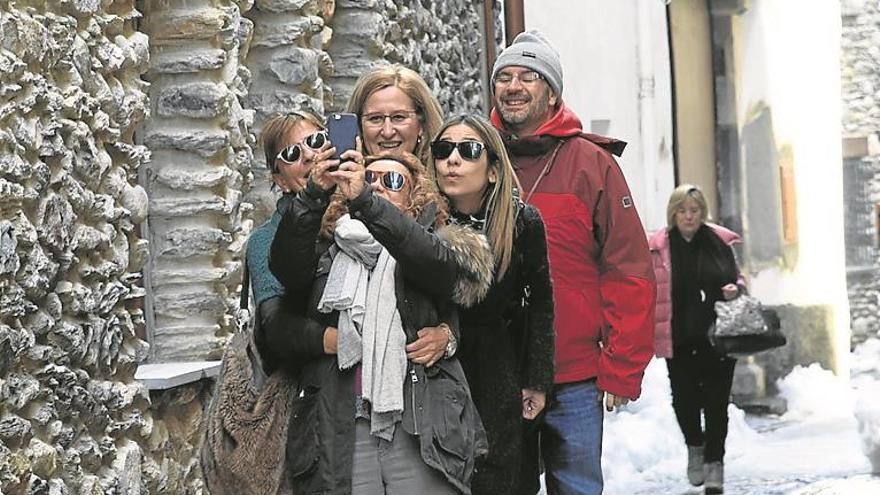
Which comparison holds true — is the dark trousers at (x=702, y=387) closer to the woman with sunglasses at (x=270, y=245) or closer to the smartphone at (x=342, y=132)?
the woman with sunglasses at (x=270, y=245)

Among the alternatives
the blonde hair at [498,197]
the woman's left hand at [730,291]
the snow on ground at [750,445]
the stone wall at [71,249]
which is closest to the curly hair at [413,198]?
the blonde hair at [498,197]

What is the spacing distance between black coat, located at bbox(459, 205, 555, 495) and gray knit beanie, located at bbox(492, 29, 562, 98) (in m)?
0.80

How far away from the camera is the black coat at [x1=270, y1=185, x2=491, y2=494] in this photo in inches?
167

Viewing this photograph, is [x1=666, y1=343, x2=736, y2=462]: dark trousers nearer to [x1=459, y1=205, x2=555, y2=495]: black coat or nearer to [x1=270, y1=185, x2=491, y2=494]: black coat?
[x1=459, y1=205, x2=555, y2=495]: black coat

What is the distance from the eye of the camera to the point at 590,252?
18.3 ft

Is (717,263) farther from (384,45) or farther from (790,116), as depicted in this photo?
(790,116)

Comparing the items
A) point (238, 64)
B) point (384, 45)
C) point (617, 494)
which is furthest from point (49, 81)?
point (617, 494)

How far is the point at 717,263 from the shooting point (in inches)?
392

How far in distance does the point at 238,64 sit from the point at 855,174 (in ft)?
63.4

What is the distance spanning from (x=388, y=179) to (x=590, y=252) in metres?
1.24

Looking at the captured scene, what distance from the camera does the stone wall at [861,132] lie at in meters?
25.1

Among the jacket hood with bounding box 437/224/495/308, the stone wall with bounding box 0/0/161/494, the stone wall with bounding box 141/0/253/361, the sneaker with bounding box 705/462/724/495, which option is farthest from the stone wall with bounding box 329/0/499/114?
the jacket hood with bounding box 437/224/495/308

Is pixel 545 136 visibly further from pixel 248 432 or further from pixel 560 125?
pixel 248 432

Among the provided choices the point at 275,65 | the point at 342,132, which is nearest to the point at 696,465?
the point at 275,65
